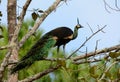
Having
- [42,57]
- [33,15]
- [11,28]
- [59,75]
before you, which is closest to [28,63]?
[42,57]

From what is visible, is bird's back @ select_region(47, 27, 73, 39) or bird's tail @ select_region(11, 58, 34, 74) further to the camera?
bird's back @ select_region(47, 27, 73, 39)

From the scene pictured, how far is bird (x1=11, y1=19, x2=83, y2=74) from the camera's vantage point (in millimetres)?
3656

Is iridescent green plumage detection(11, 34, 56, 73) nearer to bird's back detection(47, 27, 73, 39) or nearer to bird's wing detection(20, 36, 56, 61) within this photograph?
bird's wing detection(20, 36, 56, 61)

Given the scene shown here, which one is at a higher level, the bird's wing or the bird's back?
the bird's back

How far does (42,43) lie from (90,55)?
20.3 inches

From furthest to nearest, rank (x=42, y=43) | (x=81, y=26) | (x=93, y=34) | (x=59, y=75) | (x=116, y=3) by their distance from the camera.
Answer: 1. (x=59, y=75)
2. (x=81, y=26)
3. (x=42, y=43)
4. (x=116, y=3)
5. (x=93, y=34)

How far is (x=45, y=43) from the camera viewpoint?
3.84m

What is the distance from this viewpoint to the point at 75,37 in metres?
4.23

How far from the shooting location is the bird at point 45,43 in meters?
3.66

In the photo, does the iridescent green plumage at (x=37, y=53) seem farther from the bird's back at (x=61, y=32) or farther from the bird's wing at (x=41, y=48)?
the bird's back at (x=61, y=32)

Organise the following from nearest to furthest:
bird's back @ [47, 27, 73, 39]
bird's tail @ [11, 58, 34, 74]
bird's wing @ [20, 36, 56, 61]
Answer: bird's tail @ [11, 58, 34, 74] < bird's wing @ [20, 36, 56, 61] < bird's back @ [47, 27, 73, 39]

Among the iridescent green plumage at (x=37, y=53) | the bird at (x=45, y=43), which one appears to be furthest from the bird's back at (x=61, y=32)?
the iridescent green plumage at (x=37, y=53)

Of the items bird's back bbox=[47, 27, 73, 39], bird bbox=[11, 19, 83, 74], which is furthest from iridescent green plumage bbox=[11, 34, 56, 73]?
bird's back bbox=[47, 27, 73, 39]

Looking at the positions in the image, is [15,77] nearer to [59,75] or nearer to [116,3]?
[116,3]
